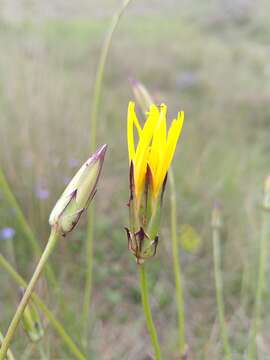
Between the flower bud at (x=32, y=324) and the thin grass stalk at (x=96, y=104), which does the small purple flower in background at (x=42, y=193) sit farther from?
the flower bud at (x=32, y=324)

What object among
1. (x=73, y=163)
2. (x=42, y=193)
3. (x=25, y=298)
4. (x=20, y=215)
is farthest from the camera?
(x=73, y=163)

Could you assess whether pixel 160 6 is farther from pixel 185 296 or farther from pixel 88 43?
pixel 185 296

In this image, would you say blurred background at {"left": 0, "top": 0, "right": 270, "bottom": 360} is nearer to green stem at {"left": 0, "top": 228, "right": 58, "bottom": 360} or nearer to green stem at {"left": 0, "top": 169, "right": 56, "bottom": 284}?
green stem at {"left": 0, "top": 169, "right": 56, "bottom": 284}

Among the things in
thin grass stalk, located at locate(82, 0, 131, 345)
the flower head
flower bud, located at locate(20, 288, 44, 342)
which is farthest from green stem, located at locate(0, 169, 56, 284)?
the flower head

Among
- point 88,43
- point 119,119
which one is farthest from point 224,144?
point 88,43

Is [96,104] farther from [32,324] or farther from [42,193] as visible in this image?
[42,193]

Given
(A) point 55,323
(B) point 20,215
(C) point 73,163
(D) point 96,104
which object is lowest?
(A) point 55,323

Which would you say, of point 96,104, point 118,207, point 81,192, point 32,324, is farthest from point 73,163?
point 81,192
